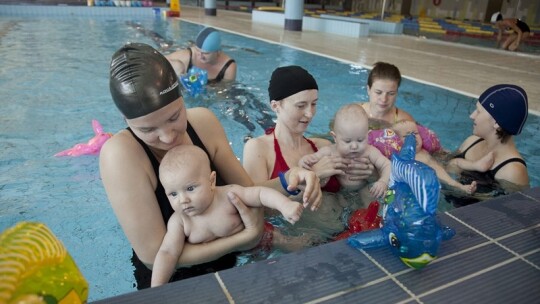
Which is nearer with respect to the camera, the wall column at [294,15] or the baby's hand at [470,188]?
the baby's hand at [470,188]

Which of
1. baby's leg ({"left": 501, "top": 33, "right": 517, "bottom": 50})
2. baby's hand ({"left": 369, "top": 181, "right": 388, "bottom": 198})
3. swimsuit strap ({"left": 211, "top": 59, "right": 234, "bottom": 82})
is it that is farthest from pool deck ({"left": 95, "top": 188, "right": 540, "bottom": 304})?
baby's leg ({"left": 501, "top": 33, "right": 517, "bottom": 50})

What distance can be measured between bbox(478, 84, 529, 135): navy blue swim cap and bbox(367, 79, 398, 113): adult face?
87cm

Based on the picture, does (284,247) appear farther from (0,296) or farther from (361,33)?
(361,33)

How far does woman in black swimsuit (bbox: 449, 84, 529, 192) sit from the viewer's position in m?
3.47

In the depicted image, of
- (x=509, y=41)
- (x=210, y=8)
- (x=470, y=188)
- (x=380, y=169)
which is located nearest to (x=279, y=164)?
(x=380, y=169)

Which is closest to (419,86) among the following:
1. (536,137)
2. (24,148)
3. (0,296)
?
(536,137)

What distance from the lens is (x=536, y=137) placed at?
5645mm

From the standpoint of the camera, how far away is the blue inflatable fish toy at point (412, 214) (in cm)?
160

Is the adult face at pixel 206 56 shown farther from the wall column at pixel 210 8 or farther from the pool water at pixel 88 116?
the wall column at pixel 210 8

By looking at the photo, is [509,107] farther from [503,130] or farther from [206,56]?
[206,56]

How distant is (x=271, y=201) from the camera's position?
2.05 metres

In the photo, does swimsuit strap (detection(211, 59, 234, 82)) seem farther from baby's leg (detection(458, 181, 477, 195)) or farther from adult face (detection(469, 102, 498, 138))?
baby's leg (detection(458, 181, 477, 195))

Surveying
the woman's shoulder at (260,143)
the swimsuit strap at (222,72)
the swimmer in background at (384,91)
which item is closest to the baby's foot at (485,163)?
the swimmer in background at (384,91)

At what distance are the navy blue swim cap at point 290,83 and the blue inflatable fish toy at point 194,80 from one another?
376 centimetres
